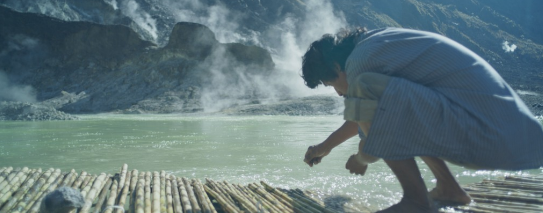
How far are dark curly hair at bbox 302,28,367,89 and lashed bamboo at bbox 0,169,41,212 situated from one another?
1.72 m

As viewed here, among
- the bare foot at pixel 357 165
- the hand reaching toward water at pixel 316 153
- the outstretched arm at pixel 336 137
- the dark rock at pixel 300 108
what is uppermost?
the dark rock at pixel 300 108

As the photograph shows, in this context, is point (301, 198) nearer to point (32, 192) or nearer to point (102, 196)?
point (102, 196)

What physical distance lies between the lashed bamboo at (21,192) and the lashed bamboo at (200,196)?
0.98 metres

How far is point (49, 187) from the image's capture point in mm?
2805

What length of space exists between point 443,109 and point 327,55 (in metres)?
0.63

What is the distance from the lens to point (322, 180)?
11.9ft

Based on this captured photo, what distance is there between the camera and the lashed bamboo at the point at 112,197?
222 cm

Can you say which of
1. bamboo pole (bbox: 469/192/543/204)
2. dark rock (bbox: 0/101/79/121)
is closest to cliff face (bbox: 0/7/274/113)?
dark rock (bbox: 0/101/79/121)

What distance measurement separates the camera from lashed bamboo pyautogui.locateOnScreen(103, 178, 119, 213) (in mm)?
2225

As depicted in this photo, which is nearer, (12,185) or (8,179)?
(12,185)

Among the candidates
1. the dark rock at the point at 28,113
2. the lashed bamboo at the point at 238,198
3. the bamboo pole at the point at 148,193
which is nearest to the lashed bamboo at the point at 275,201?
the lashed bamboo at the point at 238,198

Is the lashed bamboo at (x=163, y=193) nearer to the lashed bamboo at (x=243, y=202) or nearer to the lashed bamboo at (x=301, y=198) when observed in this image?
the lashed bamboo at (x=243, y=202)

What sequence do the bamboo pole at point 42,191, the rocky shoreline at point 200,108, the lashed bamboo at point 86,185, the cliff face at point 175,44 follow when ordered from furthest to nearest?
the cliff face at point 175,44
the rocky shoreline at point 200,108
the lashed bamboo at point 86,185
the bamboo pole at point 42,191

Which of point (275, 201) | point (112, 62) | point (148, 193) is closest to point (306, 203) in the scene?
point (275, 201)
